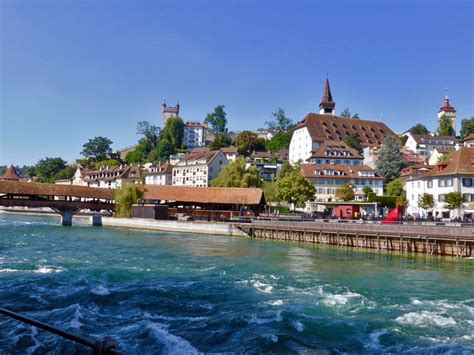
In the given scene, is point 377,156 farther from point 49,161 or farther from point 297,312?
point 49,161

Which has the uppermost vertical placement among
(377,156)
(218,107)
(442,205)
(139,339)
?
(218,107)

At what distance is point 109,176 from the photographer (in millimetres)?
97688

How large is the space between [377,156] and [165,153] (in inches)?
2159

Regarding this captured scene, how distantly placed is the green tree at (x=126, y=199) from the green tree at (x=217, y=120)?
79.3 meters

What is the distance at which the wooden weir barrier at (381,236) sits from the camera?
26297mm

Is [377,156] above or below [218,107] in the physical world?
below

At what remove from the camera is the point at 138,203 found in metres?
52.3

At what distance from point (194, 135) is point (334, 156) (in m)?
61.9

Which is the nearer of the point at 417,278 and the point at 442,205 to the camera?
the point at 417,278

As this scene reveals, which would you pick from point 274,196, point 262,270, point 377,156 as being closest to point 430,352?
point 262,270

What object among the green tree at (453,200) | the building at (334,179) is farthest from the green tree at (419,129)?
the green tree at (453,200)

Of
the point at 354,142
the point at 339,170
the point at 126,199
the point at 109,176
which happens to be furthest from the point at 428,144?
the point at 109,176

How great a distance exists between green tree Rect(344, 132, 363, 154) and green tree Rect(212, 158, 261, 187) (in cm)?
3012

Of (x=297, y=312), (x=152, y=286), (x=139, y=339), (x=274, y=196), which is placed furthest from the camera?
(x=274, y=196)
